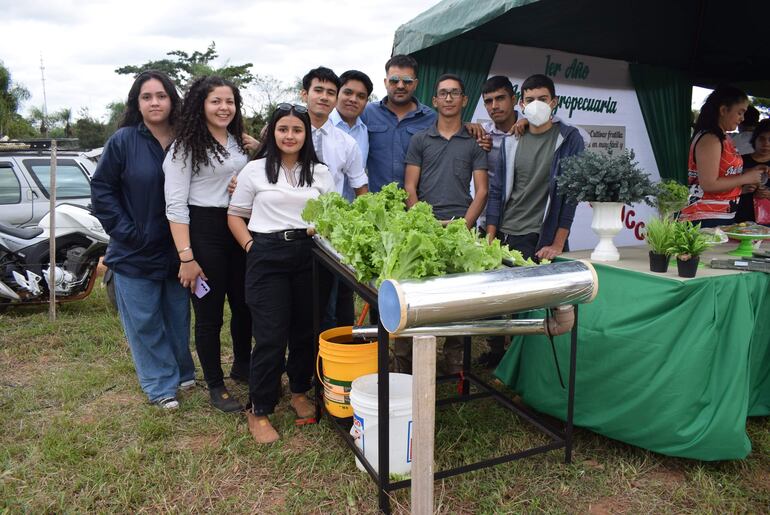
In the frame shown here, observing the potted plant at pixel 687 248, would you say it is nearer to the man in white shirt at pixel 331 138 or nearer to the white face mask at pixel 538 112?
the white face mask at pixel 538 112

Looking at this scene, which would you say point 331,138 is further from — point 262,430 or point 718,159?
point 718,159

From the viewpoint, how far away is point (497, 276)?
1894 mm

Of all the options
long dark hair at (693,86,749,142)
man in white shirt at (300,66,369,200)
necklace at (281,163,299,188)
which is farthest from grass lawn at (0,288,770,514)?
long dark hair at (693,86,749,142)

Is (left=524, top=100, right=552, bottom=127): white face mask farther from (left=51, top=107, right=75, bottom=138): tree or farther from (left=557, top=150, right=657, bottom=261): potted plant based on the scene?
(left=51, top=107, right=75, bottom=138): tree

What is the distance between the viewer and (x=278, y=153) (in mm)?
3051

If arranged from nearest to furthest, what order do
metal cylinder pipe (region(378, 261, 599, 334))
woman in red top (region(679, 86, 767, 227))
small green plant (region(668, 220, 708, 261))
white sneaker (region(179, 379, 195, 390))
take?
metal cylinder pipe (region(378, 261, 599, 334)), small green plant (region(668, 220, 708, 261)), woman in red top (region(679, 86, 767, 227)), white sneaker (region(179, 379, 195, 390))

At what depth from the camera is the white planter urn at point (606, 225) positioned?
2971 mm

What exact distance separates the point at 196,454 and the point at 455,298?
6.33 ft

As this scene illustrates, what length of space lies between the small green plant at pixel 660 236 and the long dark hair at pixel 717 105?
1406 millimetres

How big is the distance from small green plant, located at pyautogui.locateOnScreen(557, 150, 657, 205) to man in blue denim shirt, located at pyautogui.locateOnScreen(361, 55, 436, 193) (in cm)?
121

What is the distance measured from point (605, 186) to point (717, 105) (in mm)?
1539

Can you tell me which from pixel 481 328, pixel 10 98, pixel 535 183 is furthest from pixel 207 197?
pixel 10 98

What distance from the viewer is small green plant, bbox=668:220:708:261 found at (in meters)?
2.64

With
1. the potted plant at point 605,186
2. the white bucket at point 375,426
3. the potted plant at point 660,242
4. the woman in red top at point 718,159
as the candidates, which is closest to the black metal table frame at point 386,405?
the white bucket at point 375,426
